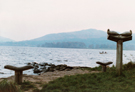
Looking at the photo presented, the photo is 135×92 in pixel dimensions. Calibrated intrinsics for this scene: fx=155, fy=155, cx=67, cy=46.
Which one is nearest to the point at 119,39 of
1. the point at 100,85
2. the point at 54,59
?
the point at 100,85

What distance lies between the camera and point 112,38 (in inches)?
303

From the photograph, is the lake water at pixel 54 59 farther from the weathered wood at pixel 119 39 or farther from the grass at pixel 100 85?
the grass at pixel 100 85

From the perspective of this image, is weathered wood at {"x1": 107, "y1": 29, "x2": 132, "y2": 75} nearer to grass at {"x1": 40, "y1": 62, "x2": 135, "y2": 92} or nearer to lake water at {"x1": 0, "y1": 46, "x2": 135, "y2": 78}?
grass at {"x1": 40, "y1": 62, "x2": 135, "y2": 92}

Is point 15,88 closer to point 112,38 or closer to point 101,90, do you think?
point 101,90

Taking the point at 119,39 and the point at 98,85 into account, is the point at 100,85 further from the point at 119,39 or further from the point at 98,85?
the point at 119,39

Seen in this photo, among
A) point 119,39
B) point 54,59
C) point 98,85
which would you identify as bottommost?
point 54,59

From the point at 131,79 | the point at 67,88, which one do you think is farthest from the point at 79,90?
the point at 131,79

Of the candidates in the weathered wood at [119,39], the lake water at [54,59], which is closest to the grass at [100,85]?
the weathered wood at [119,39]

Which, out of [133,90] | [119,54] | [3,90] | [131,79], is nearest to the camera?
[3,90]

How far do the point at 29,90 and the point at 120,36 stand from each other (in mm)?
4966

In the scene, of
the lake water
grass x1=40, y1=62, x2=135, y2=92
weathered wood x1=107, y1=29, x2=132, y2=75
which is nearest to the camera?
grass x1=40, y1=62, x2=135, y2=92

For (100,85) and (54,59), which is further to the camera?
(54,59)

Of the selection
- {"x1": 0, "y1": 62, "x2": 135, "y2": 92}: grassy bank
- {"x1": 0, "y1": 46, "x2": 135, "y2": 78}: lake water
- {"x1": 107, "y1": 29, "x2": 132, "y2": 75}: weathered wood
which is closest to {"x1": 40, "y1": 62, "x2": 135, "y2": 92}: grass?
{"x1": 0, "y1": 62, "x2": 135, "y2": 92}: grassy bank

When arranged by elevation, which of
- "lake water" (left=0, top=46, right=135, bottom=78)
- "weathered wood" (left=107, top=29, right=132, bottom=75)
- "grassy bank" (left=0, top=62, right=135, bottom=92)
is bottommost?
"lake water" (left=0, top=46, right=135, bottom=78)
